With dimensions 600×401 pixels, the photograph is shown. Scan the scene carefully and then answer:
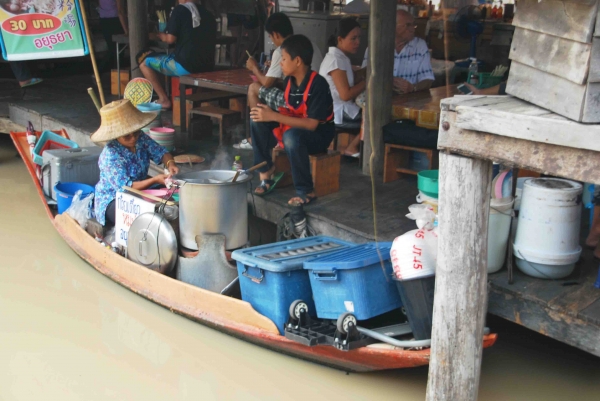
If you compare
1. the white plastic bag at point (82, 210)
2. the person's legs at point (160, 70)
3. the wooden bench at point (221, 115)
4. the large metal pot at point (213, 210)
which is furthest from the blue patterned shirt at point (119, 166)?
the person's legs at point (160, 70)

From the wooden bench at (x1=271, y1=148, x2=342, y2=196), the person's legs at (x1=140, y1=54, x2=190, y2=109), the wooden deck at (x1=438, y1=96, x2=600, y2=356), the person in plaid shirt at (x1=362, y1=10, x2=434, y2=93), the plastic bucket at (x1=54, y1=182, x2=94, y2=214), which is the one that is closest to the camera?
the wooden deck at (x1=438, y1=96, x2=600, y2=356)

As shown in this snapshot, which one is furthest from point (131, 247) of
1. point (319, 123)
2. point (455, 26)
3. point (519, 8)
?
point (455, 26)

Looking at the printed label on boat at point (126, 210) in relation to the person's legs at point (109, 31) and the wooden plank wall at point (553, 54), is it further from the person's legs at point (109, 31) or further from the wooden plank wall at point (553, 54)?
the person's legs at point (109, 31)

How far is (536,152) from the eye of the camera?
3.03 meters

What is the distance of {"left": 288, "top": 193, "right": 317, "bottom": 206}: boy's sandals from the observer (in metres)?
5.66

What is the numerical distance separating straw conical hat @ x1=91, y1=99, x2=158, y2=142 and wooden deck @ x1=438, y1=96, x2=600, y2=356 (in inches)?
116

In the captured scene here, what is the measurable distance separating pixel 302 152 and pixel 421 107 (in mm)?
1258

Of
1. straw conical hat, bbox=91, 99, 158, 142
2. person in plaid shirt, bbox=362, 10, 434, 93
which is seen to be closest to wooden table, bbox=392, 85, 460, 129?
person in plaid shirt, bbox=362, 10, 434, 93

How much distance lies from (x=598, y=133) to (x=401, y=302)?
2.00m

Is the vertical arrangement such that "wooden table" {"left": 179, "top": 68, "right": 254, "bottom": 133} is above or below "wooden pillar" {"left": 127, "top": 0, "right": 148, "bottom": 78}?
below

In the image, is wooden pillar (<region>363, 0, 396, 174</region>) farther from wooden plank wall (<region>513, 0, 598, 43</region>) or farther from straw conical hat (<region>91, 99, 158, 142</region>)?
wooden plank wall (<region>513, 0, 598, 43</region>)

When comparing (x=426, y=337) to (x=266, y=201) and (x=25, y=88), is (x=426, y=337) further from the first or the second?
(x=25, y=88)

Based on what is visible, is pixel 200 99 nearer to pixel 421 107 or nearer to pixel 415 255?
pixel 421 107

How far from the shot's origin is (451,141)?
3305 millimetres
